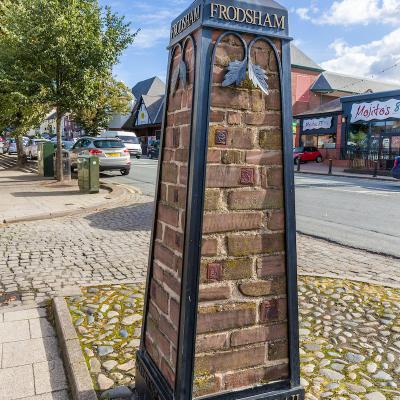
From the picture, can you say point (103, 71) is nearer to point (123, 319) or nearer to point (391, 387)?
point (123, 319)

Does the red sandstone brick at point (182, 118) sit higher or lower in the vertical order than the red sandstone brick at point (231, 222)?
higher

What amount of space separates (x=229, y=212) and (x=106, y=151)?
53.1ft

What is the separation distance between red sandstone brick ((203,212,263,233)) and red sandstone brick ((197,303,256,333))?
388mm

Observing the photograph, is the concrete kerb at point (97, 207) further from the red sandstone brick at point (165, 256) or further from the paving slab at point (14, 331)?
the red sandstone brick at point (165, 256)

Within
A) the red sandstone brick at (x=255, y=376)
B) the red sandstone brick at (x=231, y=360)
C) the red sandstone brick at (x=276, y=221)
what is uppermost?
the red sandstone brick at (x=276, y=221)

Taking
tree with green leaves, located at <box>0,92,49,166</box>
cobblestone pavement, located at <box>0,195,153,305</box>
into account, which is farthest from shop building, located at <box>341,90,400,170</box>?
→ cobblestone pavement, located at <box>0,195,153,305</box>

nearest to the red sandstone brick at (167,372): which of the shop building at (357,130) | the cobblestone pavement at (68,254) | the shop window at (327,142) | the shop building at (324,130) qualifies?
the cobblestone pavement at (68,254)

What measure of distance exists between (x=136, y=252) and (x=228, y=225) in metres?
4.26

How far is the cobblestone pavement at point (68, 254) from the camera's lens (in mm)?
4629

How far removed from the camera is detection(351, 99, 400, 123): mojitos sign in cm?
2803

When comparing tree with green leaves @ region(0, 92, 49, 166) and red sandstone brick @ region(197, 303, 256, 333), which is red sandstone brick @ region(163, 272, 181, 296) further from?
tree with green leaves @ region(0, 92, 49, 166)

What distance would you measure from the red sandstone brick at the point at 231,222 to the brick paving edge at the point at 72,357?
4.52 feet

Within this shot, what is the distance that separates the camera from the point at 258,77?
6.48ft

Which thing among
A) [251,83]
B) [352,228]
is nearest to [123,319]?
[251,83]
